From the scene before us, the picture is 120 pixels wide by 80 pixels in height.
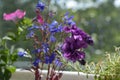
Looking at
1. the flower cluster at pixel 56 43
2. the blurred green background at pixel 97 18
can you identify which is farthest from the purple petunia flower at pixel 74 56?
the blurred green background at pixel 97 18

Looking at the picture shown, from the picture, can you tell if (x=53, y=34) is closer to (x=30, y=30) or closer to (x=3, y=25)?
(x=30, y=30)

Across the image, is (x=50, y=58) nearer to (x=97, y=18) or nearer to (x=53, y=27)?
(x=53, y=27)

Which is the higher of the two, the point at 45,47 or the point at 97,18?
the point at 97,18

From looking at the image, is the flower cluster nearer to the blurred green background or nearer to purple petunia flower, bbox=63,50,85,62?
purple petunia flower, bbox=63,50,85,62

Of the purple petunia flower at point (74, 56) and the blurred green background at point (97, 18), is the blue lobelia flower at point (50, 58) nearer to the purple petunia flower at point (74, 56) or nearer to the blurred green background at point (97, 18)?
the purple petunia flower at point (74, 56)

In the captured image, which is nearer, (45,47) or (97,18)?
(45,47)

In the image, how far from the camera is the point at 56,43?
1114 millimetres

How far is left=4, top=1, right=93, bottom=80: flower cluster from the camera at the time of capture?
1.03 metres

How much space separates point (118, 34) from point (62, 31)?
2723 mm

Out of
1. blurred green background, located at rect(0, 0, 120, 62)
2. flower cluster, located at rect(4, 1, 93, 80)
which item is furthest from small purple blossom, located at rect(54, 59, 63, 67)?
blurred green background, located at rect(0, 0, 120, 62)

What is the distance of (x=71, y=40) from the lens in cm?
103

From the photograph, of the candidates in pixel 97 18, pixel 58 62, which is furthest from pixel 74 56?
pixel 97 18

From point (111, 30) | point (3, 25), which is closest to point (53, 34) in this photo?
point (3, 25)

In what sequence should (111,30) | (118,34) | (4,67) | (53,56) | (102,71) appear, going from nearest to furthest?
(102,71), (53,56), (4,67), (111,30), (118,34)
